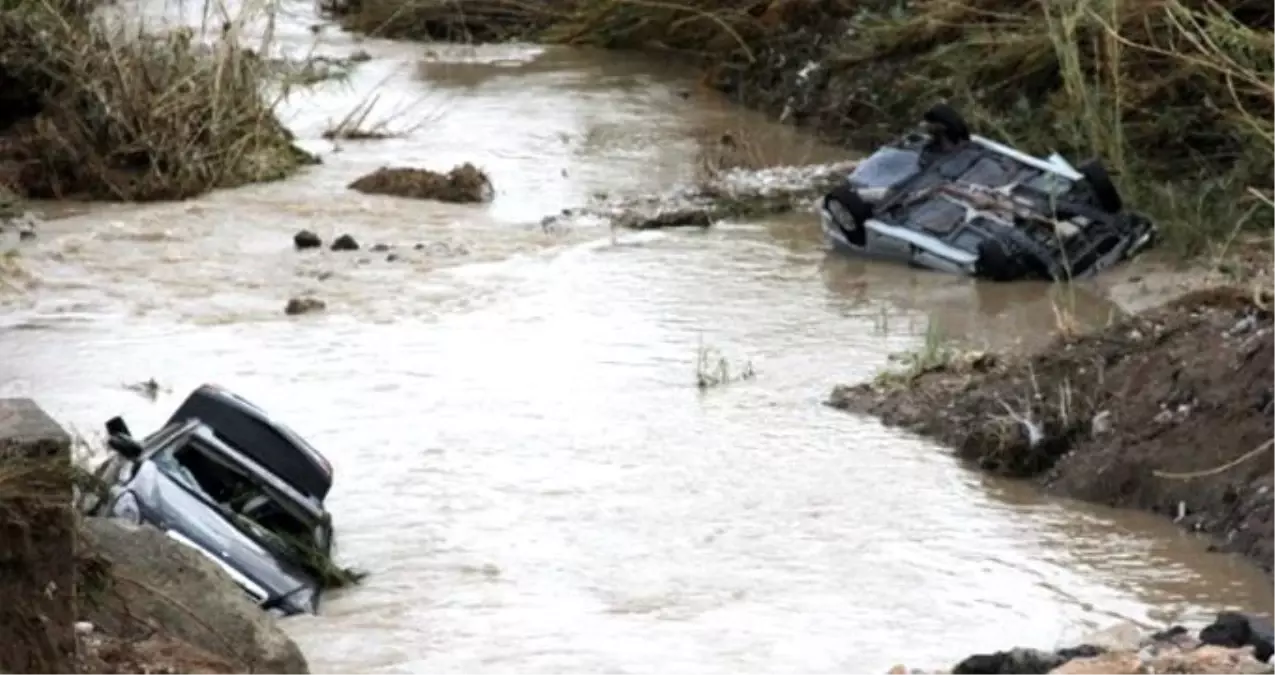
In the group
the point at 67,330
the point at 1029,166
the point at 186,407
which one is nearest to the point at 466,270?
the point at 67,330

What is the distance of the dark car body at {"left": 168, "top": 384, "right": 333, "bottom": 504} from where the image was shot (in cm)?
701

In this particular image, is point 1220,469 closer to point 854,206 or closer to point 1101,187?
point 1101,187

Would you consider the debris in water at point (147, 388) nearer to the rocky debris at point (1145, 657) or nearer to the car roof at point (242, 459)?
the car roof at point (242, 459)

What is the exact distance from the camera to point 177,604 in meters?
5.22

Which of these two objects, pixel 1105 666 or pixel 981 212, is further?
pixel 981 212

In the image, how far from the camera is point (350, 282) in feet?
38.0

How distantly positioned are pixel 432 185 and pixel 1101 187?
174 inches

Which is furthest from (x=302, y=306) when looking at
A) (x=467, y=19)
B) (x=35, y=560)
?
(x=467, y=19)

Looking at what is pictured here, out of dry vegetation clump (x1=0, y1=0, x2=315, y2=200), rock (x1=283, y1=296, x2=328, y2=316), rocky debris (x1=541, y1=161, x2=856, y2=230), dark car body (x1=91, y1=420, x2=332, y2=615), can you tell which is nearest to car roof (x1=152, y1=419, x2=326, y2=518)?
dark car body (x1=91, y1=420, x2=332, y2=615)

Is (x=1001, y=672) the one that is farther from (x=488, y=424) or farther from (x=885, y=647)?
(x=488, y=424)

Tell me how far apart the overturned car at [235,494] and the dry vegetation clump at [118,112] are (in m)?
6.74

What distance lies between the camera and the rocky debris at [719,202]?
1295cm

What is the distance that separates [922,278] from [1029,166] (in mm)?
744

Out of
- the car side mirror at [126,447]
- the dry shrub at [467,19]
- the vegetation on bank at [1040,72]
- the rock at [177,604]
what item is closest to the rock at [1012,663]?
the rock at [177,604]
